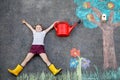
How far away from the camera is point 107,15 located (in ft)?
11.1

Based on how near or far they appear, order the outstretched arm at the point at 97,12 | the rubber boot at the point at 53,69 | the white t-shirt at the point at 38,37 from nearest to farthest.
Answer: the rubber boot at the point at 53,69
the white t-shirt at the point at 38,37
the outstretched arm at the point at 97,12

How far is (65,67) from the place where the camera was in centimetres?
321

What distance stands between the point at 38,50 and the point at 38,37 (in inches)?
6.3

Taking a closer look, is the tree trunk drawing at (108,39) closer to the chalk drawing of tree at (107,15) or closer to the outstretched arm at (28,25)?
the chalk drawing of tree at (107,15)

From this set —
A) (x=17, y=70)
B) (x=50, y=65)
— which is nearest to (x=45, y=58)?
(x=50, y=65)

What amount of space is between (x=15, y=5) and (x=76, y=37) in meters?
0.85

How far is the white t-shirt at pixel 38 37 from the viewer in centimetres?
326

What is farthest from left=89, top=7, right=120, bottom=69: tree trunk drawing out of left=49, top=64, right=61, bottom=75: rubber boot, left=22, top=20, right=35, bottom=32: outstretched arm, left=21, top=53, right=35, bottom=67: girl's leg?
left=21, top=53, right=35, bottom=67: girl's leg

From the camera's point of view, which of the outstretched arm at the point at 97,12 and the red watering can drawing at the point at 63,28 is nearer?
the red watering can drawing at the point at 63,28

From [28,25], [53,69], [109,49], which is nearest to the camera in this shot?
[53,69]

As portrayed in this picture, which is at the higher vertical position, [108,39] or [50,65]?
[108,39]

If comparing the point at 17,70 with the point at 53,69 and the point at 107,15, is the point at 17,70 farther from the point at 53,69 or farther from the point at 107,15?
the point at 107,15

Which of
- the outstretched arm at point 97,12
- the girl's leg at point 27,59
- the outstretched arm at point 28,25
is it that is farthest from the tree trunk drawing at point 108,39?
the girl's leg at point 27,59

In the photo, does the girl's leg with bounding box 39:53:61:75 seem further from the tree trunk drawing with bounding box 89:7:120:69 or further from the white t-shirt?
the tree trunk drawing with bounding box 89:7:120:69
